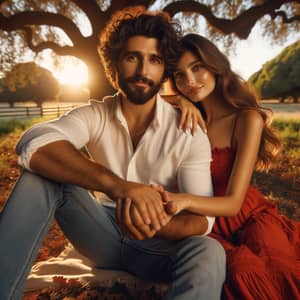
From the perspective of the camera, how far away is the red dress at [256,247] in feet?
6.04

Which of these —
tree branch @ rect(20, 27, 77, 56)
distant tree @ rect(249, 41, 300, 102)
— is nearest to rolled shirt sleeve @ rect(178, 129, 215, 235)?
tree branch @ rect(20, 27, 77, 56)

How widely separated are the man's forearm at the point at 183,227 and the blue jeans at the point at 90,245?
5 cm

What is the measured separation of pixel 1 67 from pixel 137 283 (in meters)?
7.22

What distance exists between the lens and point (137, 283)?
7.30 ft

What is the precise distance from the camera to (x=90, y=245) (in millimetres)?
2125

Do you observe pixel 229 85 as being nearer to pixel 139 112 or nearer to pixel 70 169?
pixel 139 112

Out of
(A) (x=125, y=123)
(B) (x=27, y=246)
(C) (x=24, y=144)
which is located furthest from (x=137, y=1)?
(B) (x=27, y=246)

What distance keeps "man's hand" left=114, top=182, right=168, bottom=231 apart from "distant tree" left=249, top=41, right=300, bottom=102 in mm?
12649

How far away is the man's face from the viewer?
2293 millimetres

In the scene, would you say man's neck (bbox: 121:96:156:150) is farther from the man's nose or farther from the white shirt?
the man's nose

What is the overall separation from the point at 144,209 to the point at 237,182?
0.77 meters

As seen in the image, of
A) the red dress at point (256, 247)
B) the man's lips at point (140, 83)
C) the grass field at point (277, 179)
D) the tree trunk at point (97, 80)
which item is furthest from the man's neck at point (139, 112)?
the tree trunk at point (97, 80)

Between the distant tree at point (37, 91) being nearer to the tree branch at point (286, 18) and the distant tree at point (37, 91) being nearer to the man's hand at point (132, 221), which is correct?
the tree branch at point (286, 18)

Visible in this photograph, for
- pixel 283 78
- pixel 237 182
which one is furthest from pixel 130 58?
pixel 283 78
